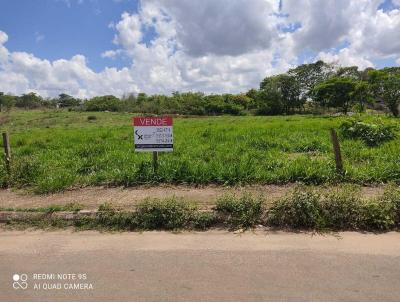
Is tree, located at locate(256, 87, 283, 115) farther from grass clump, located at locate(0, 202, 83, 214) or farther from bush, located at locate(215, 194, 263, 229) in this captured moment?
grass clump, located at locate(0, 202, 83, 214)

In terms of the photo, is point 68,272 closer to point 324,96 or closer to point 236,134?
point 236,134

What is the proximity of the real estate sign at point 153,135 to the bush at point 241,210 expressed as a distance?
2.16 meters

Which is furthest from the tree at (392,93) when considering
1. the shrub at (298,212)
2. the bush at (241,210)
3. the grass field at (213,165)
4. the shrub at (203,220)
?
the shrub at (203,220)

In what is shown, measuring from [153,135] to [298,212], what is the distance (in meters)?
3.27

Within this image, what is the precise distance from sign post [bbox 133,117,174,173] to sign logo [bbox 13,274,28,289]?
354 centimetres

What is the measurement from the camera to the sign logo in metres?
3.45

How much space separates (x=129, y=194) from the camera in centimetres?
634

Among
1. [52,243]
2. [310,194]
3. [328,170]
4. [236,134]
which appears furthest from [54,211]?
[236,134]

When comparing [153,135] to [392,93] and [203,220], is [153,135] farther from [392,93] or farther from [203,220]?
[392,93]

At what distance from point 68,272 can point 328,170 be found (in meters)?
5.00

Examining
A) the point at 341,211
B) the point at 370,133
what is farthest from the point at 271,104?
the point at 341,211

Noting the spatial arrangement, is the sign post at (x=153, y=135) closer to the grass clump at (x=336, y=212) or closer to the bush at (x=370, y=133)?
the grass clump at (x=336, y=212)

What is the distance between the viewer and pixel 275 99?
60.3 meters

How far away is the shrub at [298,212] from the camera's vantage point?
473 cm
